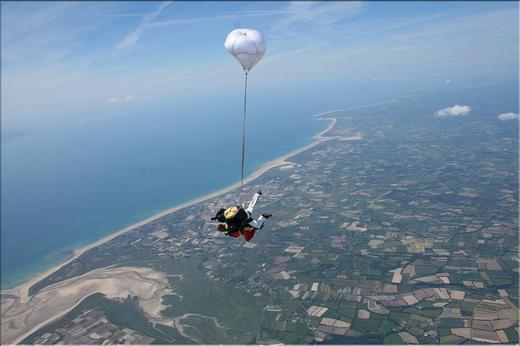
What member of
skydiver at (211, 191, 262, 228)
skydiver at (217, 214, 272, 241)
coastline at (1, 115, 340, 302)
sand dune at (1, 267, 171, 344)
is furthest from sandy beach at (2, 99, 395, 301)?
skydiver at (211, 191, 262, 228)

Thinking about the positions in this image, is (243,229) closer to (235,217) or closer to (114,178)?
(235,217)

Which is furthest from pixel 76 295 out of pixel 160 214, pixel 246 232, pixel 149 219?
pixel 246 232

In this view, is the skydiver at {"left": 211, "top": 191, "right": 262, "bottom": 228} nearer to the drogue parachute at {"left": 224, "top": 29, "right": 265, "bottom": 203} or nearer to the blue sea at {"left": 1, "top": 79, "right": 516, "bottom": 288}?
the drogue parachute at {"left": 224, "top": 29, "right": 265, "bottom": 203}

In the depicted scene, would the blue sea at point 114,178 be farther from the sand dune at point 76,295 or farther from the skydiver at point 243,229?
the skydiver at point 243,229

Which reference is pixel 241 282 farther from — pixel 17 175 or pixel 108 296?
pixel 17 175

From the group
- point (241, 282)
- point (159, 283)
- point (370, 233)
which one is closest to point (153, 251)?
point (159, 283)
